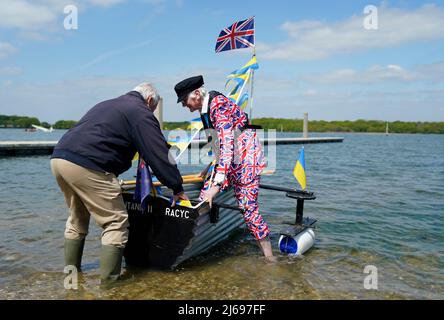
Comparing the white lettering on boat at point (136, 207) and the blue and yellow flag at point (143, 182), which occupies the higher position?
the blue and yellow flag at point (143, 182)

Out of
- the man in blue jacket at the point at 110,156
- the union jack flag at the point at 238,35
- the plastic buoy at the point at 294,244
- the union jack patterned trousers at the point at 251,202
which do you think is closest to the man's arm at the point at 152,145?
the man in blue jacket at the point at 110,156

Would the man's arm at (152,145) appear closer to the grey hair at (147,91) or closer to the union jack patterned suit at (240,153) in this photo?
the grey hair at (147,91)

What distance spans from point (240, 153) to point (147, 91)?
1.46 metres

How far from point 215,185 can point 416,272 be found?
317 centimetres

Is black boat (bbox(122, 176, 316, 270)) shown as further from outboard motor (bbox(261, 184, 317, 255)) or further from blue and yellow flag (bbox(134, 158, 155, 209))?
outboard motor (bbox(261, 184, 317, 255))

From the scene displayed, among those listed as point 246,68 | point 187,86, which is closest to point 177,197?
point 187,86

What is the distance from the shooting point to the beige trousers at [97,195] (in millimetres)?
3885

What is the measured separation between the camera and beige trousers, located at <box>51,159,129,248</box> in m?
3.88

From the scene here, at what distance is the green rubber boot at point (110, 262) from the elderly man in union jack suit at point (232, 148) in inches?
47.4

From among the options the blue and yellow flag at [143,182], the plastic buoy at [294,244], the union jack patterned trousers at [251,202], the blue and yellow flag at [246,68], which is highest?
the blue and yellow flag at [246,68]

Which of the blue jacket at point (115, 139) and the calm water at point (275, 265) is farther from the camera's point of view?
the calm water at point (275, 265)
